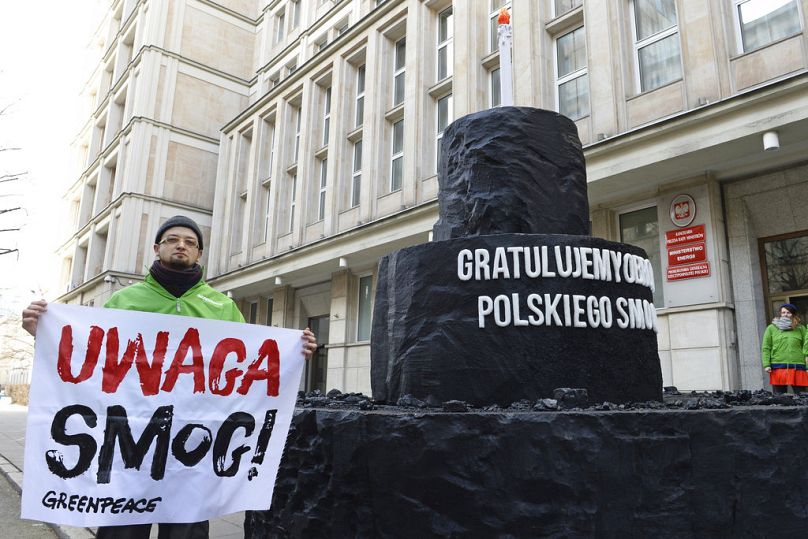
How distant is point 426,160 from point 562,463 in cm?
1407

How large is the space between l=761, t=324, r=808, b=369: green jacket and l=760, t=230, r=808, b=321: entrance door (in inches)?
93.4

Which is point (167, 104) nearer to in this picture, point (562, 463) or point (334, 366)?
point (334, 366)

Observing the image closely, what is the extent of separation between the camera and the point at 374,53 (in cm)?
1855

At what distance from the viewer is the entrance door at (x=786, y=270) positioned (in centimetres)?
1041

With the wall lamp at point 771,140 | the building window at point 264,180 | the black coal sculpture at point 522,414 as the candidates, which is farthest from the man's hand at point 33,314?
the building window at point 264,180

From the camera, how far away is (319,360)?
21797 millimetres

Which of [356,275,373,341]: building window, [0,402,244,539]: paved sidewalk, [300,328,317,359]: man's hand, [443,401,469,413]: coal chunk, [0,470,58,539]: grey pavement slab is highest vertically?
[356,275,373,341]: building window

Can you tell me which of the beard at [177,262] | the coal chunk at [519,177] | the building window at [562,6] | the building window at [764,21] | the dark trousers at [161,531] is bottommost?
the dark trousers at [161,531]

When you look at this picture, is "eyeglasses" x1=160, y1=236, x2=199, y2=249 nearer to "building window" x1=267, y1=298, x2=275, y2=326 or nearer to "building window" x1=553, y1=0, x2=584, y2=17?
"building window" x1=553, y1=0, x2=584, y2=17

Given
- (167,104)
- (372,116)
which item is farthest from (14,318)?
(372,116)

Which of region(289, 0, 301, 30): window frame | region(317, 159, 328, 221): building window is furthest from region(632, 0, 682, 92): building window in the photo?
region(289, 0, 301, 30): window frame

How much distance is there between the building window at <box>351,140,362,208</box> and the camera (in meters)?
19.1

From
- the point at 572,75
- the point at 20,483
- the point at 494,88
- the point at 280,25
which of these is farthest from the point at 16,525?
the point at 280,25

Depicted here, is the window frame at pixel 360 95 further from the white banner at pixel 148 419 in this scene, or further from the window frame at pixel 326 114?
the white banner at pixel 148 419
